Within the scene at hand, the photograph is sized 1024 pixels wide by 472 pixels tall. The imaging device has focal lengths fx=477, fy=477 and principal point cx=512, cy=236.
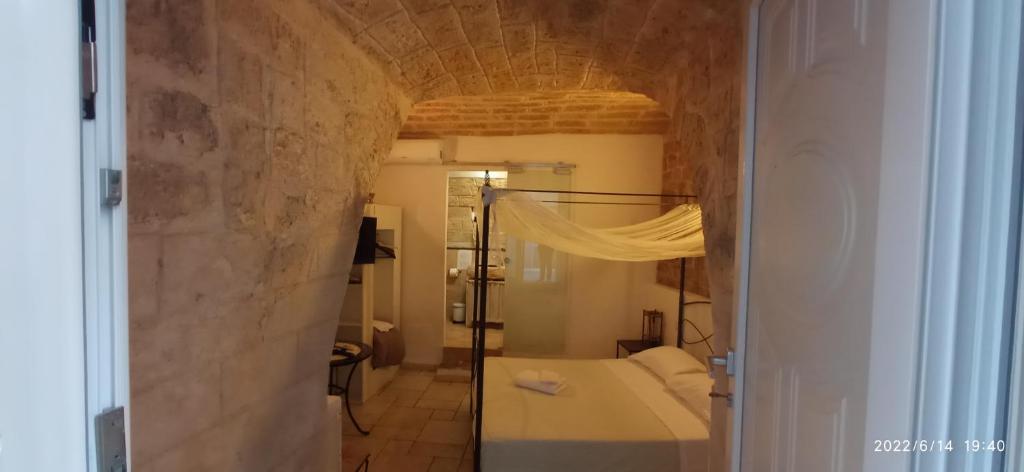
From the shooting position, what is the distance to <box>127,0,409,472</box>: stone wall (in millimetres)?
839

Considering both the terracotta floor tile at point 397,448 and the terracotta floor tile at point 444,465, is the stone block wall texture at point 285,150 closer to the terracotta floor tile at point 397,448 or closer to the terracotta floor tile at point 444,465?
the terracotta floor tile at point 444,465

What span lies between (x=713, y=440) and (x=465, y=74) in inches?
66.3

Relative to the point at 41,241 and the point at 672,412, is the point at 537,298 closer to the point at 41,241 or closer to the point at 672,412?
the point at 672,412

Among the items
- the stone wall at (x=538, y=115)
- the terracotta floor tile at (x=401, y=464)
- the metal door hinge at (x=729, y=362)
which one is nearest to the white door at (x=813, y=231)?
the metal door hinge at (x=729, y=362)

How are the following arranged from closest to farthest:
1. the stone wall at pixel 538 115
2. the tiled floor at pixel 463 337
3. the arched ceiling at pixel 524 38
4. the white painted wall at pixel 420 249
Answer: the arched ceiling at pixel 524 38, the stone wall at pixel 538 115, the white painted wall at pixel 420 249, the tiled floor at pixel 463 337

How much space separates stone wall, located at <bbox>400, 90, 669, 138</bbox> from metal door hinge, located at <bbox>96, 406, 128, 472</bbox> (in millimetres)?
3415

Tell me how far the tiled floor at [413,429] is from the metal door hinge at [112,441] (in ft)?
7.89

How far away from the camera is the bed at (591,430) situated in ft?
7.36

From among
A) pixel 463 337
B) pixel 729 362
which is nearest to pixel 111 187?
pixel 729 362

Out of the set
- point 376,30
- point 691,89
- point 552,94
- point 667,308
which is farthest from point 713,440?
point 552,94

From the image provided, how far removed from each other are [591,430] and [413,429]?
1456 millimetres

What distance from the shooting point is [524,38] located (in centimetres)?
176

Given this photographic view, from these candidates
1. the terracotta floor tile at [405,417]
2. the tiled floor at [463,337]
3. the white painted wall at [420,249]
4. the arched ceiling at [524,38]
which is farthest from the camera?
the tiled floor at [463,337]

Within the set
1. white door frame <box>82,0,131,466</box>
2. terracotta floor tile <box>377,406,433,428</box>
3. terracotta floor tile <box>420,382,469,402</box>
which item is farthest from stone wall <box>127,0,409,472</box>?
terracotta floor tile <box>420,382,469,402</box>
